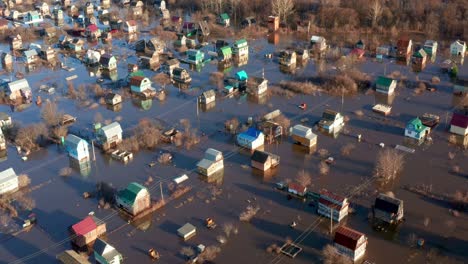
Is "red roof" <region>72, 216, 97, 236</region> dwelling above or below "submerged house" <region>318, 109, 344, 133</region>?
below

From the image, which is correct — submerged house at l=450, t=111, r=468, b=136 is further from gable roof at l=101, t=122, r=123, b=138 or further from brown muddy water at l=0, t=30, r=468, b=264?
gable roof at l=101, t=122, r=123, b=138

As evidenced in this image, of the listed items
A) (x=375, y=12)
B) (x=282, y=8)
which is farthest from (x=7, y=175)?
(x=375, y=12)

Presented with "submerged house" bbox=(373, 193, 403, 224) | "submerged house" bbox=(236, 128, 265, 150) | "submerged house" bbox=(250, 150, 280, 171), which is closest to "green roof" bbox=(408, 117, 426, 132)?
"submerged house" bbox=(373, 193, 403, 224)

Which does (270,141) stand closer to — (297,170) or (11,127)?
(297,170)

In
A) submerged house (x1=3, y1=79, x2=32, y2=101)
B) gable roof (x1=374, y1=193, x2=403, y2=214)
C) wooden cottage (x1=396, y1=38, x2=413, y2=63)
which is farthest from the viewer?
wooden cottage (x1=396, y1=38, x2=413, y2=63)

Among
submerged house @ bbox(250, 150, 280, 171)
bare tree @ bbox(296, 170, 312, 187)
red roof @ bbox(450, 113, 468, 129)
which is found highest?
red roof @ bbox(450, 113, 468, 129)

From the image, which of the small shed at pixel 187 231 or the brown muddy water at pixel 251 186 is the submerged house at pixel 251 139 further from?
the small shed at pixel 187 231
